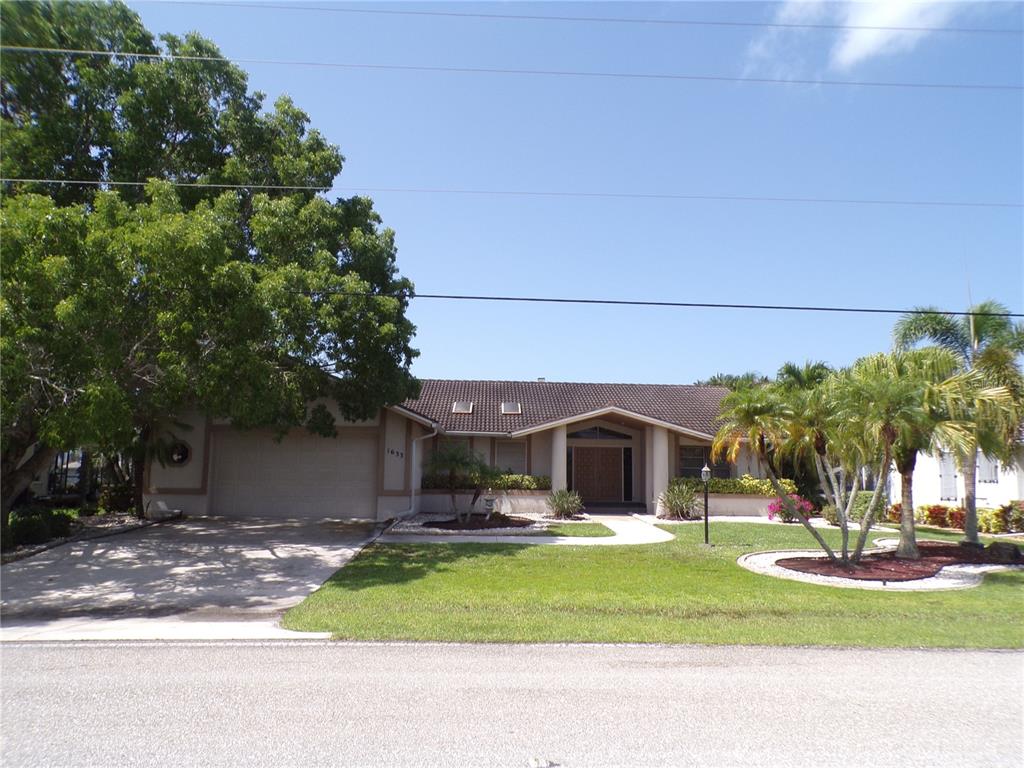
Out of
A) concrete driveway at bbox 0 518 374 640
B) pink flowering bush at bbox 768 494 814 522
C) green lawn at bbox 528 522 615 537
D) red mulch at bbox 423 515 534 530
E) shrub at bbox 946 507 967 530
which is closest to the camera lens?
concrete driveway at bbox 0 518 374 640

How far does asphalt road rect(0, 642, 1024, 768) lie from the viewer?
179 inches

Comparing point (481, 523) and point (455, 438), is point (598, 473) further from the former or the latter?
point (481, 523)

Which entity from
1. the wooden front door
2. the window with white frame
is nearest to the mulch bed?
the wooden front door

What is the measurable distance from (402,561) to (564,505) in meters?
→ 9.25

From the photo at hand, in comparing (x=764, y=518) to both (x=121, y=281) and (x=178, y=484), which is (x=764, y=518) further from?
(x=121, y=281)

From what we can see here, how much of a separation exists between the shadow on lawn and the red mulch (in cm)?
298

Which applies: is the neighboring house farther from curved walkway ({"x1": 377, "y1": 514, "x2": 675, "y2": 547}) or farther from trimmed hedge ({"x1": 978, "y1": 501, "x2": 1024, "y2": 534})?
curved walkway ({"x1": 377, "y1": 514, "x2": 675, "y2": 547})

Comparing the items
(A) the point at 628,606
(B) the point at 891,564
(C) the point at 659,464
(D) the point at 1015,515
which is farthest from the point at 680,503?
(A) the point at 628,606

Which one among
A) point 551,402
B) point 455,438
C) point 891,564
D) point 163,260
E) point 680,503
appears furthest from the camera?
point 551,402

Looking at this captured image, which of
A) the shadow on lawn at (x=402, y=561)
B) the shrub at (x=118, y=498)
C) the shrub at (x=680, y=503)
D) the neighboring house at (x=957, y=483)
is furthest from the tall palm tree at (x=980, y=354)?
the shrub at (x=118, y=498)

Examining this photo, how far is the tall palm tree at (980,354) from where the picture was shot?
1342cm

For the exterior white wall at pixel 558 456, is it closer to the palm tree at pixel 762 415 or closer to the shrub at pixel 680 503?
the shrub at pixel 680 503

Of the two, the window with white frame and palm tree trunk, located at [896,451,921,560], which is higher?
the window with white frame

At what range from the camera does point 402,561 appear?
13.0 m
